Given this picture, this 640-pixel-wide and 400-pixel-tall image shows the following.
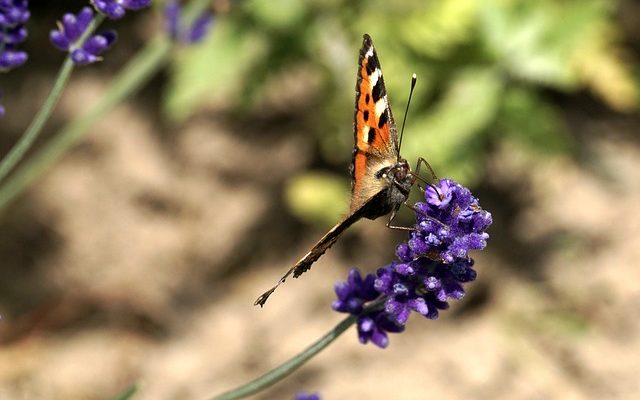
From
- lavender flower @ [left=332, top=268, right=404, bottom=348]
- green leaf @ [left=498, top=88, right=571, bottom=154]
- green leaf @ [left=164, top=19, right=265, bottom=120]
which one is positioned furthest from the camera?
green leaf @ [left=164, top=19, right=265, bottom=120]

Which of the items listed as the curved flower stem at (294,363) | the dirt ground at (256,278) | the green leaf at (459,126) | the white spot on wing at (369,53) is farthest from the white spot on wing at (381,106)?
the dirt ground at (256,278)

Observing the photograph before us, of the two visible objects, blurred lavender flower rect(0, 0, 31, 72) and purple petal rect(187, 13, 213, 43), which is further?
purple petal rect(187, 13, 213, 43)

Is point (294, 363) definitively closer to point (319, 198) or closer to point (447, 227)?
point (447, 227)

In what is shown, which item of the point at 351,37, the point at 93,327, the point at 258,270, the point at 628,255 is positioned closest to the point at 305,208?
the point at 258,270

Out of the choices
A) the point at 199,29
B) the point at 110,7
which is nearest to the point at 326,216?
the point at 199,29

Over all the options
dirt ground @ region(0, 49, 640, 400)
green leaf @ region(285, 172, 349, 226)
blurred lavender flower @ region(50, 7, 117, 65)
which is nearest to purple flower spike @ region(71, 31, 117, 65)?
blurred lavender flower @ region(50, 7, 117, 65)

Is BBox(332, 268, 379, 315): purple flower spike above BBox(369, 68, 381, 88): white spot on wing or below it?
below

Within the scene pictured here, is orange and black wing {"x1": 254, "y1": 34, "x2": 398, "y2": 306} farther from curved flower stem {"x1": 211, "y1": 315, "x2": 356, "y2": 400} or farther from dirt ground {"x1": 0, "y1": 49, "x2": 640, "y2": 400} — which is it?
dirt ground {"x1": 0, "y1": 49, "x2": 640, "y2": 400}

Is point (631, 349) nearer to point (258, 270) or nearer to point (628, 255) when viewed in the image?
point (628, 255)
